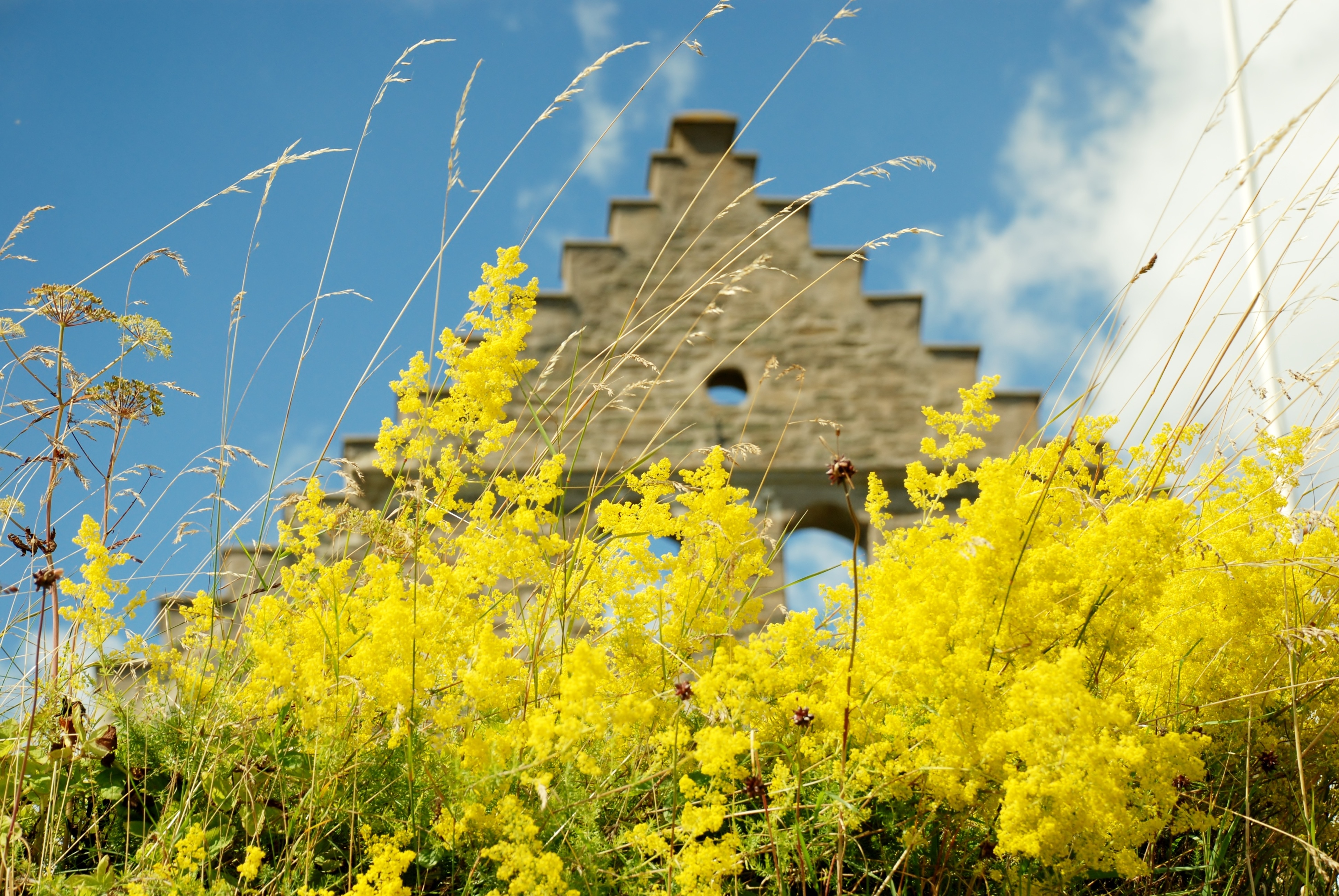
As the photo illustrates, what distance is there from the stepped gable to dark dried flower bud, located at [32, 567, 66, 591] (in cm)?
706

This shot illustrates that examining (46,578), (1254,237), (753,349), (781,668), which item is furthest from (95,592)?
(753,349)

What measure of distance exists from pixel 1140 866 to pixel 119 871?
1.89m

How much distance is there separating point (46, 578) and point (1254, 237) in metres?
6.79

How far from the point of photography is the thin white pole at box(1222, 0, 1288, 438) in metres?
2.60

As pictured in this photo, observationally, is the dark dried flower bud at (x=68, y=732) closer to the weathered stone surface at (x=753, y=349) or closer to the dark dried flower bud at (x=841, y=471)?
the dark dried flower bud at (x=841, y=471)

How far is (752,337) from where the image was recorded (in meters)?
10.2

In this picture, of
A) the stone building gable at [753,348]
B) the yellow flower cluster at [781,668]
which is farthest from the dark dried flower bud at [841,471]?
the stone building gable at [753,348]

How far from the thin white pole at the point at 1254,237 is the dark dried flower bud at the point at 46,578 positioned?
8.81ft

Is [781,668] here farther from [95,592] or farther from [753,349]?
[753,349]

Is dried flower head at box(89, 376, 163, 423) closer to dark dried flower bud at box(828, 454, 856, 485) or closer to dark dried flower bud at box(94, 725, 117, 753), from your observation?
dark dried flower bud at box(94, 725, 117, 753)

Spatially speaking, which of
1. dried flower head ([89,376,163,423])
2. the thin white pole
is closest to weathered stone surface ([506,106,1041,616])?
the thin white pole

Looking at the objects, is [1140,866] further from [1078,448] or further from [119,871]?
[119,871]

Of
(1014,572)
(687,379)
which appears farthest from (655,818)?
(687,379)

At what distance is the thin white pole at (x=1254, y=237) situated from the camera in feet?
8.53
